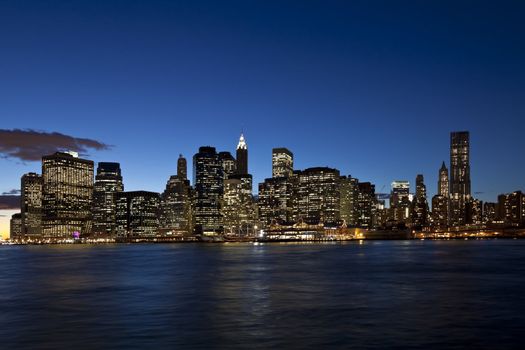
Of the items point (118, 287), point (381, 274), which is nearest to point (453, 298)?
point (381, 274)

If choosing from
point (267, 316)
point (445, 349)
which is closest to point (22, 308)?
point (267, 316)

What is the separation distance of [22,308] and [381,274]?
51316 mm

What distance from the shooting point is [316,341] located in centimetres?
3619

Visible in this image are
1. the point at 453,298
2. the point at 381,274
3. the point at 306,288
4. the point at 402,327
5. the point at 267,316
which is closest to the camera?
the point at 402,327

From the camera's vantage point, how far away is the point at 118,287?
6919 cm

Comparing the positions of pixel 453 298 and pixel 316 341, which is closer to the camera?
pixel 316 341

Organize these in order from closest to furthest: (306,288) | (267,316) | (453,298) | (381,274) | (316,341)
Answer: (316,341)
(267,316)
(453,298)
(306,288)
(381,274)

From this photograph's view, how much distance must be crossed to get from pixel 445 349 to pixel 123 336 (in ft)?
64.0

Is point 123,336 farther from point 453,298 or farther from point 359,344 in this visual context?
point 453,298

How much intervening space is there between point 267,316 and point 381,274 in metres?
43.9

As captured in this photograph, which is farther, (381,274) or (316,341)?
(381,274)

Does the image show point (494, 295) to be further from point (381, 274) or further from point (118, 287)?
point (118, 287)

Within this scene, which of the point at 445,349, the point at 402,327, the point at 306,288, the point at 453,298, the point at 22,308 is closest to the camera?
the point at 445,349

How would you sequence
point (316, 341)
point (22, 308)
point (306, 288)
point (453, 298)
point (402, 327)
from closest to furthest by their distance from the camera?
1. point (316, 341)
2. point (402, 327)
3. point (22, 308)
4. point (453, 298)
5. point (306, 288)
